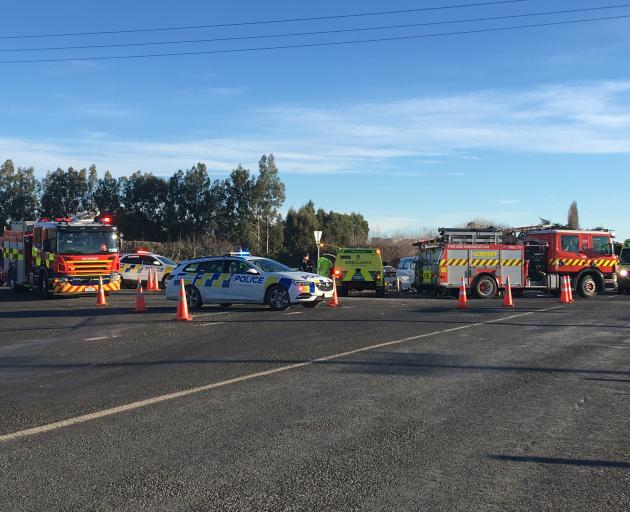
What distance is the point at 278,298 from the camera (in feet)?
60.5

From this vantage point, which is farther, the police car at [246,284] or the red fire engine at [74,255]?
the red fire engine at [74,255]

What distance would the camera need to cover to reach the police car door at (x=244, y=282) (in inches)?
732

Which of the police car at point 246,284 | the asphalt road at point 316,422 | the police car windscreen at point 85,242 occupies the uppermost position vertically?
the police car windscreen at point 85,242

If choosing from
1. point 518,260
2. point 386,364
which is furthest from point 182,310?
point 518,260

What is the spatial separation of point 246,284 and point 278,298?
964 mm

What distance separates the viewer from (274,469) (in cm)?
507

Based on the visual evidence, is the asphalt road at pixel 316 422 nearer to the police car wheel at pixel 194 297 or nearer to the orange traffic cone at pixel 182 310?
the orange traffic cone at pixel 182 310

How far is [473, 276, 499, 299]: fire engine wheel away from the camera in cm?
2495

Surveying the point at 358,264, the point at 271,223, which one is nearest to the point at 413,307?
the point at 358,264

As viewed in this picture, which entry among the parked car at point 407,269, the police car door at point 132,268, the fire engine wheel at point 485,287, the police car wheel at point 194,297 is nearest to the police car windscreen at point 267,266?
the police car wheel at point 194,297

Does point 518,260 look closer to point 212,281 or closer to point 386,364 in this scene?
point 212,281

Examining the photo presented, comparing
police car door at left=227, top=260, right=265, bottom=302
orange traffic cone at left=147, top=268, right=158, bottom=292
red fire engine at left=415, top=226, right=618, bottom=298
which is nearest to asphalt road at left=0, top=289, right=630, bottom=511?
police car door at left=227, top=260, right=265, bottom=302

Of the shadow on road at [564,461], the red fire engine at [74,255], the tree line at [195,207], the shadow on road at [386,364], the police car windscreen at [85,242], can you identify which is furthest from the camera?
the tree line at [195,207]

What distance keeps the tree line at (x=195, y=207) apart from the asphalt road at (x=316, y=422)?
136 feet
